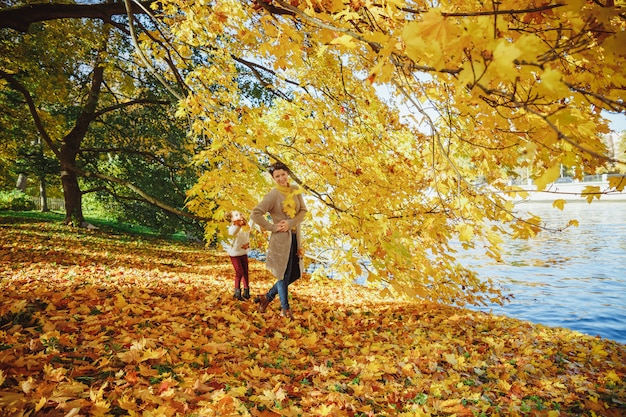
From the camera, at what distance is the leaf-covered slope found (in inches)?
86.9

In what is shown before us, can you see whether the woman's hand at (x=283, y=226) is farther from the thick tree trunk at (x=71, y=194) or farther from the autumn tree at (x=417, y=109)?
the thick tree trunk at (x=71, y=194)

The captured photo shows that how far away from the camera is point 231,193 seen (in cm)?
384

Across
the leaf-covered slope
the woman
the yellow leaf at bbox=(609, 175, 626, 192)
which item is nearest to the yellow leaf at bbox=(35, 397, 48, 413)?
the leaf-covered slope

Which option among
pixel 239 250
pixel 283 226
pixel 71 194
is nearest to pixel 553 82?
pixel 283 226

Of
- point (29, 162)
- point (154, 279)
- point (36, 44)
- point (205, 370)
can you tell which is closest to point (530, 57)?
point (205, 370)

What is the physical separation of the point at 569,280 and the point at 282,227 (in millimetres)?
10361

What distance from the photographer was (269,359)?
3246mm

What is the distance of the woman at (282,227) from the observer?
3.76 metres

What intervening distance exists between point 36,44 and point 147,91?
290 cm

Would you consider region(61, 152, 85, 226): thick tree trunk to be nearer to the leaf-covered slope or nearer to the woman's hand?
the leaf-covered slope

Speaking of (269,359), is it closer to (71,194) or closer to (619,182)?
(619,182)

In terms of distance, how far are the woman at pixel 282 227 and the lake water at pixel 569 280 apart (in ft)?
17.9

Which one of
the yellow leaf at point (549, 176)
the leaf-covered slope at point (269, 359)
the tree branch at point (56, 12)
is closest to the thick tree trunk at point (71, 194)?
the tree branch at point (56, 12)

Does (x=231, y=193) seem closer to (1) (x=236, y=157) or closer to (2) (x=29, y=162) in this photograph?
(1) (x=236, y=157)
